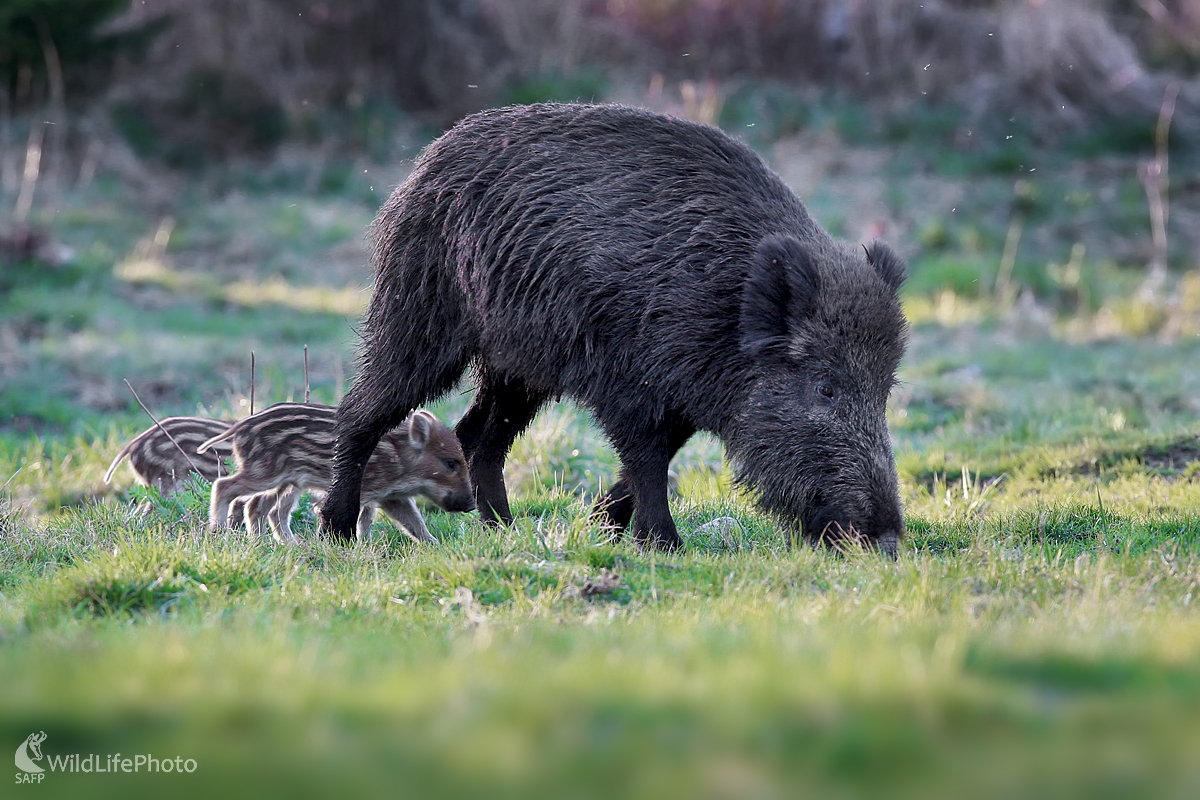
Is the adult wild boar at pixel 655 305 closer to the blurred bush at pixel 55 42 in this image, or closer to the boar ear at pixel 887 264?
the boar ear at pixel 887 264

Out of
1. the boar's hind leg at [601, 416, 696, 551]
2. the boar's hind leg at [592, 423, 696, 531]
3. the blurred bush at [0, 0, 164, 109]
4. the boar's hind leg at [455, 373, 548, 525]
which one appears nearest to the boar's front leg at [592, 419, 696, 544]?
the boar's hind leg at [592, 423, 696, 531]

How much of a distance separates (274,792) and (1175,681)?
2026 millimetres

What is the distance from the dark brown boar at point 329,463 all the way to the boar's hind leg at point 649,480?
1335 mm

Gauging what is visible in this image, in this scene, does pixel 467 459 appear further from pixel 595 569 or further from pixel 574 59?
pixel 574 59

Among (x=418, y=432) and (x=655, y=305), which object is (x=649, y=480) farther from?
(x=418, y=432)

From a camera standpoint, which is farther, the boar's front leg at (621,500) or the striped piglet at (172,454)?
the striped piglet at (172,454)

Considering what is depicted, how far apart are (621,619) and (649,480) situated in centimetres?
146

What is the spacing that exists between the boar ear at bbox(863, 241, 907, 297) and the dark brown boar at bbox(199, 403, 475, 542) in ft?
7.76

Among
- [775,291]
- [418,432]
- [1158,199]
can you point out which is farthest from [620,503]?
[1158,199]

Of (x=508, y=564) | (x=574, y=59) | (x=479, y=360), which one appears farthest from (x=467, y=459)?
(x=574, y=59)

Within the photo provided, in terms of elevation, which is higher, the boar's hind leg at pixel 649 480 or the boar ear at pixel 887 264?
the boar ear at pixel 887 264

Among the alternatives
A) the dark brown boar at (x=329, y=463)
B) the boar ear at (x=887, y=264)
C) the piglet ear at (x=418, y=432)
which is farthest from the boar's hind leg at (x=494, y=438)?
the boar ear at (x=887, y=264)

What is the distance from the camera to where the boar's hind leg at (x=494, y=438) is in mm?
7105

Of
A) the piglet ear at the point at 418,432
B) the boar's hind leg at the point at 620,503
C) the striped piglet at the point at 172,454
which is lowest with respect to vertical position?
the striped piglet at the point at 172,454
